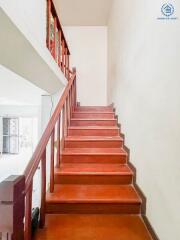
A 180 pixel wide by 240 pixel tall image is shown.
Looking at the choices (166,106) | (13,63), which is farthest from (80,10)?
(166,106)

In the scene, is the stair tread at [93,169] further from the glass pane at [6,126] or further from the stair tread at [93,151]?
the glass pane at [6,126]

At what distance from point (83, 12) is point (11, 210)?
5884 mm

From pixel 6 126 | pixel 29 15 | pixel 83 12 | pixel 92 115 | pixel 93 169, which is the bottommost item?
pixel 93 169

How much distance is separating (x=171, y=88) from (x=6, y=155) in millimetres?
9463

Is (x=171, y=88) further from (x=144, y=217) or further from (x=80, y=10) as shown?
(x=80, y=10)

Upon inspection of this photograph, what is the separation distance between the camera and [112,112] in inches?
182

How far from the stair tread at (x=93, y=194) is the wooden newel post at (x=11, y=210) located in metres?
1.16

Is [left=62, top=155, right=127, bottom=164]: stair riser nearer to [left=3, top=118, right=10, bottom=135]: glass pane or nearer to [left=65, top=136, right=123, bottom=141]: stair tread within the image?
[left=65, top=136, right=123, bottom=141]: stair tread

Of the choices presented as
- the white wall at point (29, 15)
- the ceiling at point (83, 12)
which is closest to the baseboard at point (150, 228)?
the white wall at point (29, 15)

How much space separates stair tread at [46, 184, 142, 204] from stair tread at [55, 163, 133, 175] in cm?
15

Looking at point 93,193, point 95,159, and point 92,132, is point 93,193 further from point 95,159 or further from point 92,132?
point 92,132

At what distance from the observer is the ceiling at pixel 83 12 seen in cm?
551

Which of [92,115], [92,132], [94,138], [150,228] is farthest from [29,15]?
[92,115]

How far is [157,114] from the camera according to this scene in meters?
1.91
